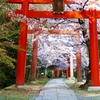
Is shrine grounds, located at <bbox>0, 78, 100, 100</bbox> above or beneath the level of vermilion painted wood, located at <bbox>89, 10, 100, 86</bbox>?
beneath

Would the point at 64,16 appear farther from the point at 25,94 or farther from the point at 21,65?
the point at 25,94

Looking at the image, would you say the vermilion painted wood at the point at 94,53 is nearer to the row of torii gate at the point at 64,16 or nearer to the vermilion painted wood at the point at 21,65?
the row of torii gate at the point at 64,16

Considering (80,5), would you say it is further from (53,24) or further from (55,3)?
(55,3)

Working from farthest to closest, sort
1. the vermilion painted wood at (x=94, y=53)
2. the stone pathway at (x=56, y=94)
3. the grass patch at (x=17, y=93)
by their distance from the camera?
the vermilion painted wood at (x=94, y=53)
the grass patch at (x=17, y=93)
the stone pathway at (x=56, y=94)

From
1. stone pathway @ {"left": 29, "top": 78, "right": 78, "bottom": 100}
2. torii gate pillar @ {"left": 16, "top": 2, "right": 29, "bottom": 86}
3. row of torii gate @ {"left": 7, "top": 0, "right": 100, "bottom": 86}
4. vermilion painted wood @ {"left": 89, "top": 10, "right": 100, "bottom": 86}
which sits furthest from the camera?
torii gate pillar @ {"left": 16, "top": 2, "right": 29, "bottom": 86}

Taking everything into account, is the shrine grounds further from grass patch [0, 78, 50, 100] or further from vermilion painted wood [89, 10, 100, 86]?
vermilion painted wood [89, 10, 100, 86]

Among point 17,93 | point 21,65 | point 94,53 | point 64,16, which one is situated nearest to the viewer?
point 17,93

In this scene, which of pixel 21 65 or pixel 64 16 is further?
pixel 64 16

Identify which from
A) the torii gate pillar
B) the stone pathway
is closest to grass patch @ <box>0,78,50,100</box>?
the stone pathway

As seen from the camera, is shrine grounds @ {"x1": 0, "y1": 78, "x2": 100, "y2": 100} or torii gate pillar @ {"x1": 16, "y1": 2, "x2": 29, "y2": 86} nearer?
shrine grounds @ {"x1": 0, "y1": 78, "x2": 100, "y2": 100}

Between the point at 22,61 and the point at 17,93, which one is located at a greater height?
the point at 22,61

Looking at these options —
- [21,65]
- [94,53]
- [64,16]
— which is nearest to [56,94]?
[21,65]

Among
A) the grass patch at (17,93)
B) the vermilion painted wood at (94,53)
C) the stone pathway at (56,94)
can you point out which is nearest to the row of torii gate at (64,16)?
the vermilion painted wood at (94,53)

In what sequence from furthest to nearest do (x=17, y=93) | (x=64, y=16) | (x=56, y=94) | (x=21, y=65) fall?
(x=64, y=16), (x=21, y=65), (x=17, y=93), (x=56, y=94)
